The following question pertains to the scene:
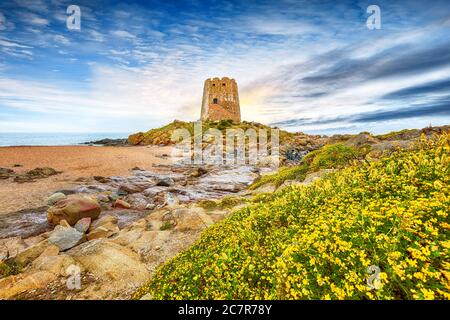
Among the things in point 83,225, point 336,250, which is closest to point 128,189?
→ point 83,225

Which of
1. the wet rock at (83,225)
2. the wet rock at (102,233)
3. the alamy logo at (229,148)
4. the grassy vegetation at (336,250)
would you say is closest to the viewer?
the grassy vegetation at (336,250)

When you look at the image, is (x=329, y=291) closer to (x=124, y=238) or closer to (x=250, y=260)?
(x=250, y=260)

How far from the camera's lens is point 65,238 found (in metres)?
8.82

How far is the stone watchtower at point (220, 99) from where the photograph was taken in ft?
296

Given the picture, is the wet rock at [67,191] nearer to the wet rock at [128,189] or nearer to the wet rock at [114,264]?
the wet rock at [128,189]

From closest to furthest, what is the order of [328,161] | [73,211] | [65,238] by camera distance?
[65,238]
[73,211]
[328,161]

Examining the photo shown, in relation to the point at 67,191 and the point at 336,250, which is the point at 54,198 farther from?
the point at 336,250

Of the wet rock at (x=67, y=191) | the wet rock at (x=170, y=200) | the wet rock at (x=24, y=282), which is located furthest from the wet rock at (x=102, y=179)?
the wet rock at (x=24, y=282)

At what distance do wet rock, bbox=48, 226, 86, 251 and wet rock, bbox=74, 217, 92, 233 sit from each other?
1671mm

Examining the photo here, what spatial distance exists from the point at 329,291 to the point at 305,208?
2717 mm

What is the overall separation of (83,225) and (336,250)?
1113 centimetres

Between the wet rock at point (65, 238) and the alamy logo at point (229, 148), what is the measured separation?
89.8 ft

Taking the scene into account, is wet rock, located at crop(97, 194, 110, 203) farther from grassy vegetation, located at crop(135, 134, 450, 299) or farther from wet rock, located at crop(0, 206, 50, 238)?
grassy vegetation, located at crop(135, 134, 450, 299)

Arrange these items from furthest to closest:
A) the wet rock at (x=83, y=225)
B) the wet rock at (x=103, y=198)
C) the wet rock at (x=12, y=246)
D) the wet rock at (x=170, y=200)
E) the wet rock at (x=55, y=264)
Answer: the wet rock at (x=103, y=198), the wet rock at (x=170, y=200), the wet rock at (x=83, y=225), the wet rock at (x=12, y=246), the wet rock at (x=55, y=264)
